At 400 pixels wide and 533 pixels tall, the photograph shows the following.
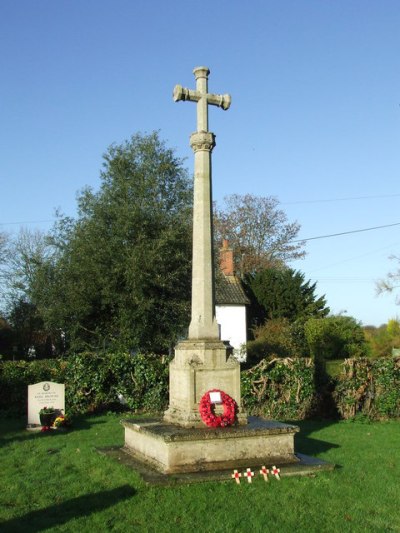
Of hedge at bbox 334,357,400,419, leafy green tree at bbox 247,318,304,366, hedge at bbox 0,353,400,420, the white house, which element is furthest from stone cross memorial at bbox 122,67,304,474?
the white house

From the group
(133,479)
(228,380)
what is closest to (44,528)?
(133,479)

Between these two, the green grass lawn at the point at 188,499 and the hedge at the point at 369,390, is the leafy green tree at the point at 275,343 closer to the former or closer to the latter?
the hedge at the point at 369,390

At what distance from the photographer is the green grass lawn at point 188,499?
6172 millimetres

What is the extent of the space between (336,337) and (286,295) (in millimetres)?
7312

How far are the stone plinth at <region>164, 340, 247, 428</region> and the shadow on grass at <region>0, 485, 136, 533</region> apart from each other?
183 cm

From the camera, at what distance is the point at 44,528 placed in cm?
602

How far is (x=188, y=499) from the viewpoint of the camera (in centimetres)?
694

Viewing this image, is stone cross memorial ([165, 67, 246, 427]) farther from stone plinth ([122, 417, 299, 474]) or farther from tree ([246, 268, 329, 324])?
tree ([246, 268, 329, 324])

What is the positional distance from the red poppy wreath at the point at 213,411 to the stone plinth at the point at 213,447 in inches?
6.1

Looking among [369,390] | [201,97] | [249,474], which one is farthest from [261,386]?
[201,97]

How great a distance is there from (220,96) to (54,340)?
23.5 meters

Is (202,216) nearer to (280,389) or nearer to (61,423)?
(61,423)

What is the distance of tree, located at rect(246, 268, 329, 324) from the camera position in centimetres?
3850

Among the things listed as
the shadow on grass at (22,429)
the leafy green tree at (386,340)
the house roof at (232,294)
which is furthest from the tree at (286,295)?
the shadow on grass at (22,429)
